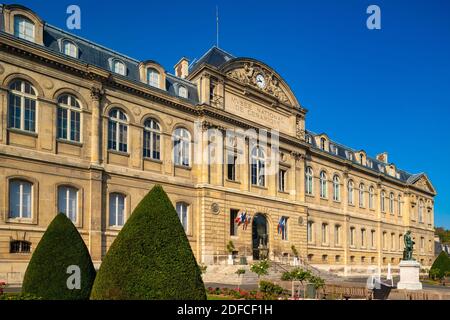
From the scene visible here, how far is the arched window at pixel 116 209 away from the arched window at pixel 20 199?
529 cm

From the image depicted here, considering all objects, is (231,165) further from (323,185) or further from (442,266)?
(442,266)

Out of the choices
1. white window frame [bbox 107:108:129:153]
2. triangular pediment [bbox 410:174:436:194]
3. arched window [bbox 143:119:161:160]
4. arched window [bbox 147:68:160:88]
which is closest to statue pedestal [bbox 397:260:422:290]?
arched window [bbox 143:119:161:160]

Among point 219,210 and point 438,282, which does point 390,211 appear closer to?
point 438,282

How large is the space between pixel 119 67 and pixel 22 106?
318 inches

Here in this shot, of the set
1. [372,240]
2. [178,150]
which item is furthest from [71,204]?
[372,240]

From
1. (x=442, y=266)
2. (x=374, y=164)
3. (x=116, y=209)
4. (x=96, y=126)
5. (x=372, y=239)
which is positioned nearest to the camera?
(x=96, y=126)

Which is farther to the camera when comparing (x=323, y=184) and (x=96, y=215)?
(x=323, y=184)

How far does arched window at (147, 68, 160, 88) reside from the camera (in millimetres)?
31763

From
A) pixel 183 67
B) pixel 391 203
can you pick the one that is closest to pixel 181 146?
A: pixel 183 67

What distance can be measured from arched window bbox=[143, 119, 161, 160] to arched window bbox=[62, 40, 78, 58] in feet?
21.7

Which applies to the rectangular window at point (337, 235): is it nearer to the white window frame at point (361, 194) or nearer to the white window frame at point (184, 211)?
the white window frame at point (361, 194)

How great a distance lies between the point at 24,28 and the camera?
25.1m

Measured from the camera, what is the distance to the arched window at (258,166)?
122 feet
